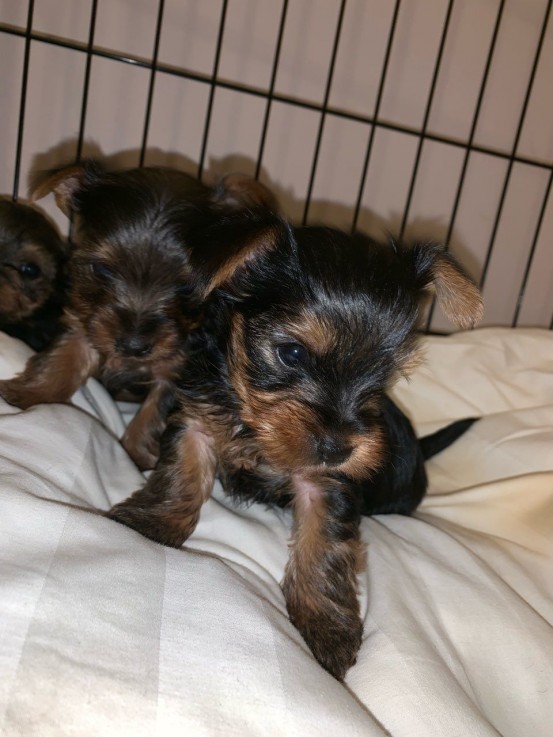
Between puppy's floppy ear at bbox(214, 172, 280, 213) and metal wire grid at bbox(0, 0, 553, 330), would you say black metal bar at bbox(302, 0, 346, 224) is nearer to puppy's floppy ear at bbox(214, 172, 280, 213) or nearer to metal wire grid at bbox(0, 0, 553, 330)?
metal wire grid at bbox(0, 0, 553, 330)

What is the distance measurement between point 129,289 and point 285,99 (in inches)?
76.4

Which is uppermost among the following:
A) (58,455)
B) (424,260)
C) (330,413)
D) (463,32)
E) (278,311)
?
(463,32)

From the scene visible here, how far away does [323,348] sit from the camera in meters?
1.96

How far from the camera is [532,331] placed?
375 centimetres

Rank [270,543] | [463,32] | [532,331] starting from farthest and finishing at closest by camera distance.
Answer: [463,32], [532,331], [270,543]

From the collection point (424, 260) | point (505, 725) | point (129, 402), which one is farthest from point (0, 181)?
point (505, 725)

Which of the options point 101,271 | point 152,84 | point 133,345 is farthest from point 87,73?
point 133,345

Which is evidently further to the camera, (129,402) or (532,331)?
(532,331)

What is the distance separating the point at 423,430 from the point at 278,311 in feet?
5.55

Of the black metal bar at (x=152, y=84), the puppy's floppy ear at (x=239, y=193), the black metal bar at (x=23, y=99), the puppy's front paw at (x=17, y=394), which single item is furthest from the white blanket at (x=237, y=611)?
the black metal bar at (x=152, y=84)

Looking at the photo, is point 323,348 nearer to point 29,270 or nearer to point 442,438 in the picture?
point 442,438

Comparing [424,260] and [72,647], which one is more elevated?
[424,260]

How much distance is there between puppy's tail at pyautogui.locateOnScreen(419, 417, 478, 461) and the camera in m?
3.21

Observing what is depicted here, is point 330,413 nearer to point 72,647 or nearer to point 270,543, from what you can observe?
Answer: point 270,543
